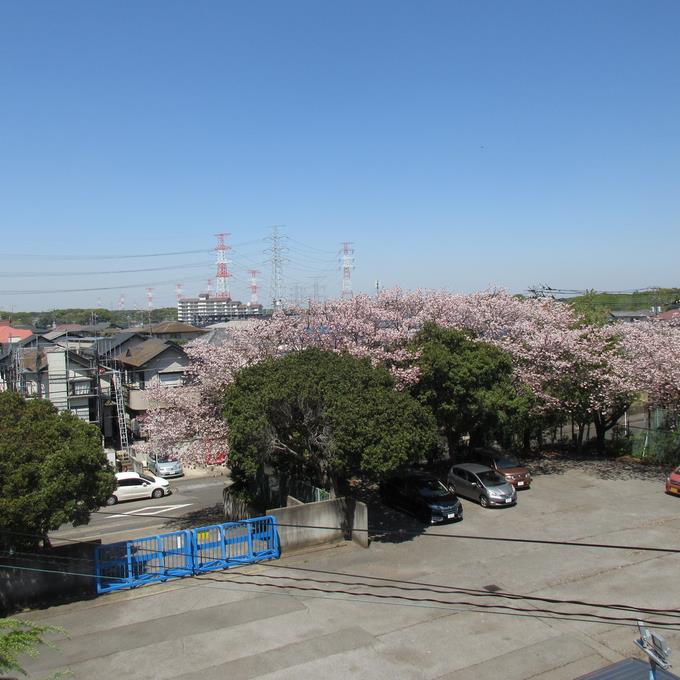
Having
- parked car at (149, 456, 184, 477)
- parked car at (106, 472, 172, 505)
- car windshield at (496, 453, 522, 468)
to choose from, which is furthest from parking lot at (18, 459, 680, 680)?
parked car at (149, 456, 184, 477)

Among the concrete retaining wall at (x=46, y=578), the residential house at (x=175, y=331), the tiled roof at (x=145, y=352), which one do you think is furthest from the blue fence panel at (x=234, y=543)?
the residential house at (x=175, y=331)

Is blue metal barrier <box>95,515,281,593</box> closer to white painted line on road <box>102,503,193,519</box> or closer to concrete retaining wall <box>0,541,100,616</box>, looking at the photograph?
concrete retaining wall <box>0,541,100,616</box>

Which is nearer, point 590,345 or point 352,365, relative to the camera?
point 352,365

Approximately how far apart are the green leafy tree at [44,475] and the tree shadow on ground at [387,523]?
774cm

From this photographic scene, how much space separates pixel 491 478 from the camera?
67.3 ft

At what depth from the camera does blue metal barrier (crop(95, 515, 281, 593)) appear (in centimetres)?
1496

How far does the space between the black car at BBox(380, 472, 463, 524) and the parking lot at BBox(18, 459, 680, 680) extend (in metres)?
0.48

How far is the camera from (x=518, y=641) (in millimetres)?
11383

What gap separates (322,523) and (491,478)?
6.69 meters

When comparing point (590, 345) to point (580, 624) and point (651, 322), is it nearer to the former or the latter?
point (651, 322)

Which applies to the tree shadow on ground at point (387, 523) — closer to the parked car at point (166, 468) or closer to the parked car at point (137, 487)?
the parked car at point (137, 487)

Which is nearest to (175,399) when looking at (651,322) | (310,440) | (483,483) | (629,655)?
(310,440)

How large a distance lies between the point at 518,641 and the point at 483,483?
895 centimetres


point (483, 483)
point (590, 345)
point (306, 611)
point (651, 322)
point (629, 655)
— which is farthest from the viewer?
point (651, 322)
